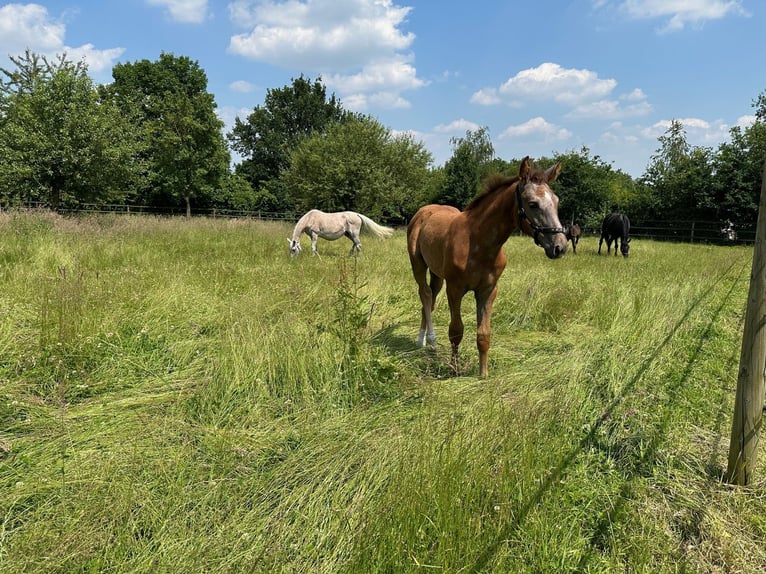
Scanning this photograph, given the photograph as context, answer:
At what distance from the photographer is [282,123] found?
45750mm

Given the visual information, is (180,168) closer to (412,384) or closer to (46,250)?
(46,250)

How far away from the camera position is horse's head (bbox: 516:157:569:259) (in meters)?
2.88

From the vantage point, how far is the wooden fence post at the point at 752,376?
6.04ft

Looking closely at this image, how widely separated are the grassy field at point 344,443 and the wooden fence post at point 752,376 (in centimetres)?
14

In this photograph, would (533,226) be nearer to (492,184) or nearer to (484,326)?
(492,184)

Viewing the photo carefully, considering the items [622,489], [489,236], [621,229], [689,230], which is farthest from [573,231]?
[689,230]

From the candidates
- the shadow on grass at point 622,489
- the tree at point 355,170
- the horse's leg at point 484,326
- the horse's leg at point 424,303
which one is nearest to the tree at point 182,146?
the tree at point 355,170

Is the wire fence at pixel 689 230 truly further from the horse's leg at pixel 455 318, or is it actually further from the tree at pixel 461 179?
the horse's leg at pixel 455 318

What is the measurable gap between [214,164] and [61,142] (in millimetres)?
13930

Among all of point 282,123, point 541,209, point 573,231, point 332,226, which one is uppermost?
point 282,123

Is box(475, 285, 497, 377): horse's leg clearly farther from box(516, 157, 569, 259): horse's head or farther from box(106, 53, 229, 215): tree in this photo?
box(106, 53, 229, 215): tree

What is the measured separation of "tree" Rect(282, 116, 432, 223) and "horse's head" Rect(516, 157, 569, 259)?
2334cm

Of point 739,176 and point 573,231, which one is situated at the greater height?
point 739,176

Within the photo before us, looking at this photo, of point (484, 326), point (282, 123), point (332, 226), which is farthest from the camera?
point (282, 123)
